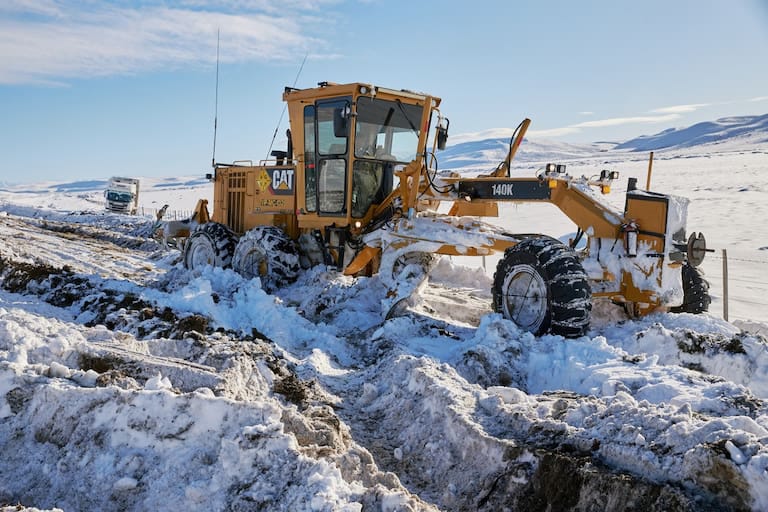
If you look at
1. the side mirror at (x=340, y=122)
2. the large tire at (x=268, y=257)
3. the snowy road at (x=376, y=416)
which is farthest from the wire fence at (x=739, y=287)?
the large tire at (x=268, y=257)

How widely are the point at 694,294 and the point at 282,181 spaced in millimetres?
6097

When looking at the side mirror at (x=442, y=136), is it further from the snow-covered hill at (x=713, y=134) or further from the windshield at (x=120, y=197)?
the snow-covered hill at (x=713, y=134)

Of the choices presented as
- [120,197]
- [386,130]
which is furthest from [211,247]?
[120,197]

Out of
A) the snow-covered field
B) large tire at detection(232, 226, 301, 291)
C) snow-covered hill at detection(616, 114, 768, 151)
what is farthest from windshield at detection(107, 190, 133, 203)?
snow-covered hill at detection(616, 114, 768, 151)

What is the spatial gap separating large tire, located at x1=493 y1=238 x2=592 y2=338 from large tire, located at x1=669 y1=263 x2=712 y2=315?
1.72 meters

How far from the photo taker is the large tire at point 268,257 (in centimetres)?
980

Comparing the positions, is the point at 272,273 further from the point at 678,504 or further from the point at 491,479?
the point at 678,504

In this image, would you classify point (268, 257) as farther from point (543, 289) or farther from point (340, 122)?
point (543, 289)

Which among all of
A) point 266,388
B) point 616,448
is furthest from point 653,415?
point 266,388

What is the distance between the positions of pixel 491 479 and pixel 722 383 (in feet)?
6.03

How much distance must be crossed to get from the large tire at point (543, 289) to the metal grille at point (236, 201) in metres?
5.95

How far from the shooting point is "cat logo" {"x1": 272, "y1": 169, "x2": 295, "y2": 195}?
1055 centimetres

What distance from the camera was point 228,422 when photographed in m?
3.64

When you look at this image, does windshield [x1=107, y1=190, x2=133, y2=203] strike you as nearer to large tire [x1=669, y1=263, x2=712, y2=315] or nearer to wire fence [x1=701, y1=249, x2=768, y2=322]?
wire fence [x1=701, y1=249, x2=768, y2=322]
